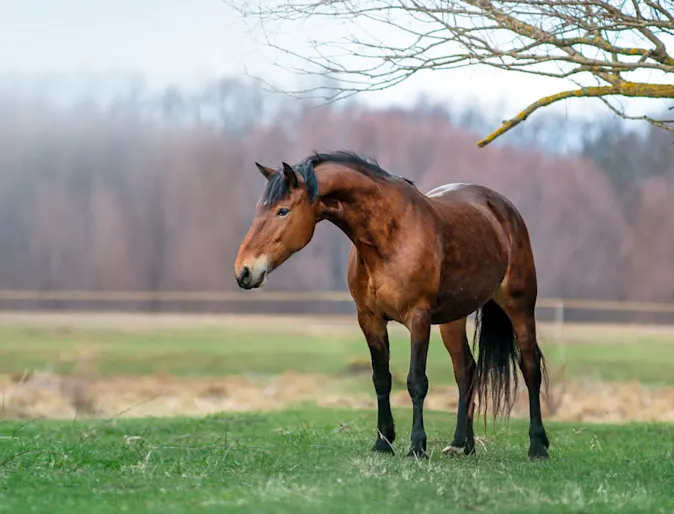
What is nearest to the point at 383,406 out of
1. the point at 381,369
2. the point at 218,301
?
the point at 381,369

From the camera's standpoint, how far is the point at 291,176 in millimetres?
6699

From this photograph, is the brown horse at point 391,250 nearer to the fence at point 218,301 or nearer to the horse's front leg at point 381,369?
the horse's front leg at point 381,369

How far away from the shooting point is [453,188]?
8516 millimetres

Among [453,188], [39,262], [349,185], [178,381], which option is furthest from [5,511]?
[39,262]

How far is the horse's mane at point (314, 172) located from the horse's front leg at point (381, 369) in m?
1.08

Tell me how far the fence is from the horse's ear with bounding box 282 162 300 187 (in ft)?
64.1

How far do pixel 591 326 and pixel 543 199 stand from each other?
4.49 meters

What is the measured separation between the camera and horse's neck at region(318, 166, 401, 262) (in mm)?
7031

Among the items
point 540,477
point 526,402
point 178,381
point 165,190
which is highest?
point 165,190

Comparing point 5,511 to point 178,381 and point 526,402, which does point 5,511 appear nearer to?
point 526,402

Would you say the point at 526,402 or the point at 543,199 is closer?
the point at 526,402

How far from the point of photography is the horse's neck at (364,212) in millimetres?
7031

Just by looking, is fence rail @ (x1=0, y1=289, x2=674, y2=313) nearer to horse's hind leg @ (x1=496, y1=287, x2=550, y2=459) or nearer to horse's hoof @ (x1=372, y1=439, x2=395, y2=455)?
horse's hind leg @ (x1=496, y1=287, x2=550, y2=459)

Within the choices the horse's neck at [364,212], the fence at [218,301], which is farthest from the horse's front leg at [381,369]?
the fence at [218,301]
